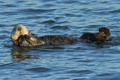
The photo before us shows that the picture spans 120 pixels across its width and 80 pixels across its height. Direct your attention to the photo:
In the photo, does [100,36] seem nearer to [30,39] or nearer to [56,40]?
[56,40]

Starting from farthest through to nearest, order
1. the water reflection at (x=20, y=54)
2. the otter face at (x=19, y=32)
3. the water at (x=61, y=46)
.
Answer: the otter face at (x=19, y=32) → the water reflection at (x=20, y=54) → the water at (x=61, y=46)

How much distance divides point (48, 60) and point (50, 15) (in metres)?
4.67

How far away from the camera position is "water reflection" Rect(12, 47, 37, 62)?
35.9 ft

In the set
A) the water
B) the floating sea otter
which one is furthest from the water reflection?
the floating sea otter

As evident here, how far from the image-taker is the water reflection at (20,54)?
10.9 metres

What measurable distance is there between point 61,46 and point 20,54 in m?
0.94

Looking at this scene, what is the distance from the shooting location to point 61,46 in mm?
11680

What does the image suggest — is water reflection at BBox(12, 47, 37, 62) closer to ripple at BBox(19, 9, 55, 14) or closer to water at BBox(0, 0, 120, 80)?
water at BBox(0, 0, 120, 80)

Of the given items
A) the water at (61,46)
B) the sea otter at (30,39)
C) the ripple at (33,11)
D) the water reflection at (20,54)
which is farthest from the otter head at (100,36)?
the ripple at (33,11)

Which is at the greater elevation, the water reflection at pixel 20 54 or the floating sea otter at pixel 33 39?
the floating sea otter at pixel 33 39

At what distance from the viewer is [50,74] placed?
31.5 ft

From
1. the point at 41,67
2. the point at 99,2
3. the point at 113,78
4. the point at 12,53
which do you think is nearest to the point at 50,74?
the point at 41,67

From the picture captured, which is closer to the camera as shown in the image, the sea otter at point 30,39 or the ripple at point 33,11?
the sea otter at point 30,39

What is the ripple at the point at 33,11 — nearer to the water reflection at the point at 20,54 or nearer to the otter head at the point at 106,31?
the water reflection at the point at 20,54
